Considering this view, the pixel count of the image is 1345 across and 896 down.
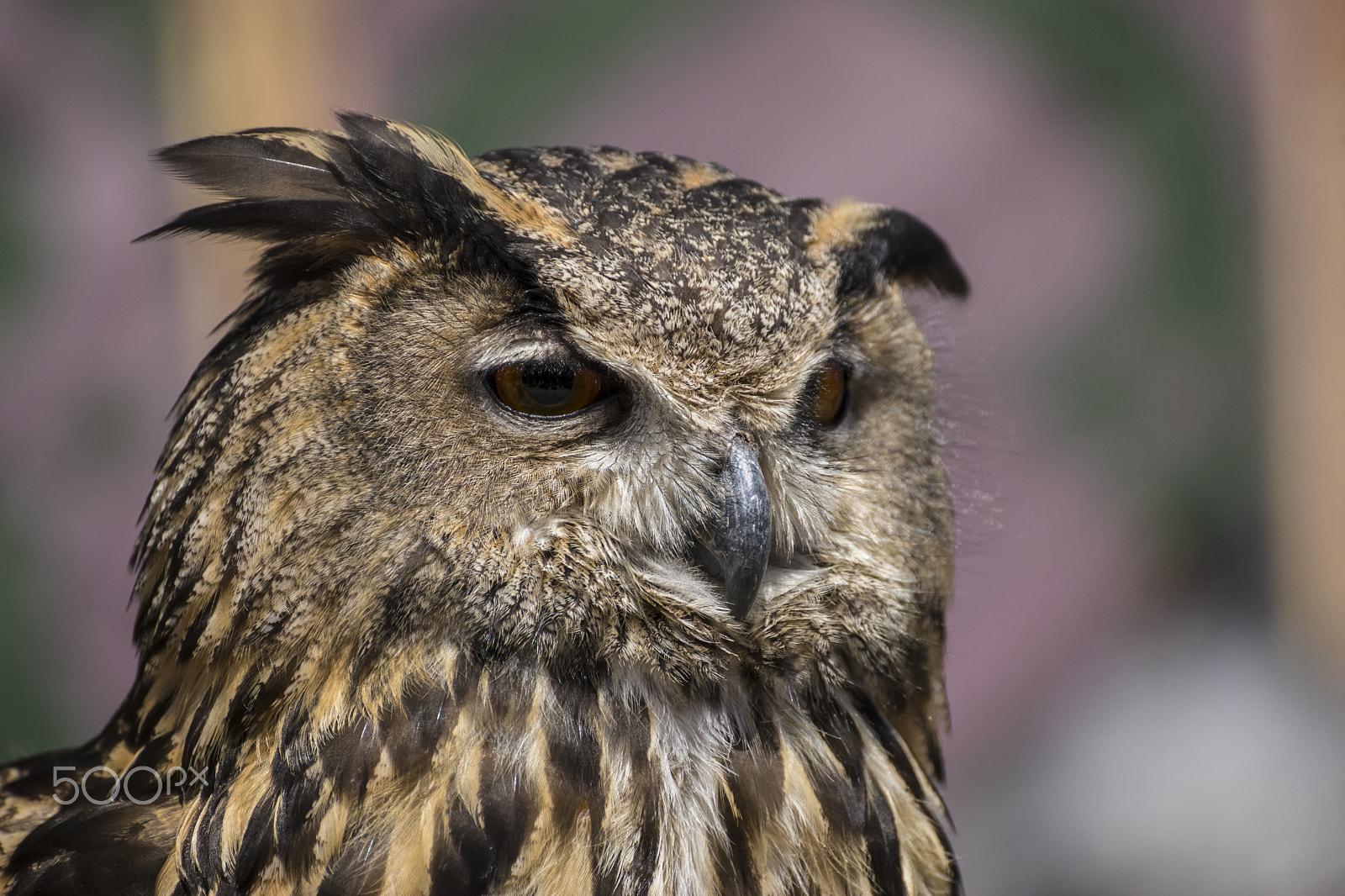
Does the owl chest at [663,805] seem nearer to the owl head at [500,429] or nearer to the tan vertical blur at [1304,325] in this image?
the owl head at [500,429]

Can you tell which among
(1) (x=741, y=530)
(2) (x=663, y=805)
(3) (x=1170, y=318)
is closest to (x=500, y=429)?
(1) (x=741, y=530)

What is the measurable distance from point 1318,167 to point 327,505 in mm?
2655

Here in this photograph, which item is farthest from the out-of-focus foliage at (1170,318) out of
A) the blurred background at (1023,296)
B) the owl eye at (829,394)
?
the owl eye at (829,394)

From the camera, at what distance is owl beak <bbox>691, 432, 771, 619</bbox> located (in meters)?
0.83

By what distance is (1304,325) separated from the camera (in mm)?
2658

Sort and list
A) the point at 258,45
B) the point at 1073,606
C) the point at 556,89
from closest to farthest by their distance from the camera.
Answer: the point at 258,45, the point at 556,89, the point at 1073,606

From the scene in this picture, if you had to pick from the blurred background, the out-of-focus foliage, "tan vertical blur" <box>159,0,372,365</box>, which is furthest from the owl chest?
the out-of-focus foliage

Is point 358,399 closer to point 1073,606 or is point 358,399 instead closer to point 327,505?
point 327,505

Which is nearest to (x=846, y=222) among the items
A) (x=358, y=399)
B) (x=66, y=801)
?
(x=358, y=399)

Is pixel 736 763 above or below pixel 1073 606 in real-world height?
above

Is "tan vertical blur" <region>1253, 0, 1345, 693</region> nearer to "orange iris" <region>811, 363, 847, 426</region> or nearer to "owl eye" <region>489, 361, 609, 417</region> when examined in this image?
"orange iris" <region>811, 363, 847, 426</region>

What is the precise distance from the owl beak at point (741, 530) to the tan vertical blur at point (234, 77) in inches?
64.8

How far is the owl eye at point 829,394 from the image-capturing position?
92cm

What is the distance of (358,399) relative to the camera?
811 millimetres
